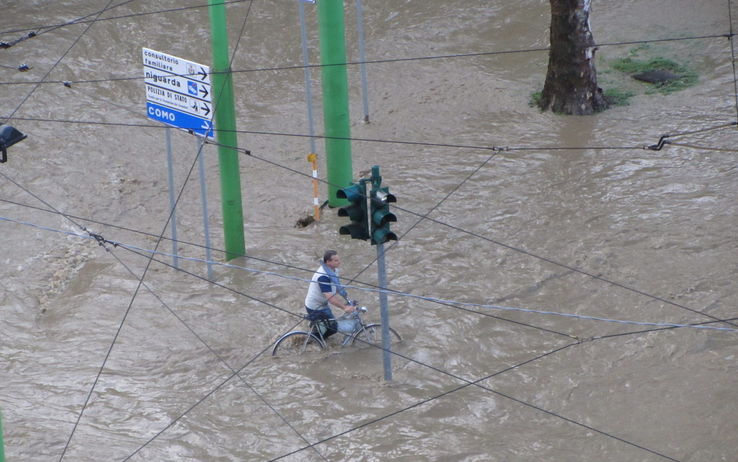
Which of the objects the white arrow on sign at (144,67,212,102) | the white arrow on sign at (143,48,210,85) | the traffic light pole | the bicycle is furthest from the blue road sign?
the traffic light pole

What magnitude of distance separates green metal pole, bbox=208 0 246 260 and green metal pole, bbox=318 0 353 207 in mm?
1685

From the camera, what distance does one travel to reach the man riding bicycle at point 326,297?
37.3 feet

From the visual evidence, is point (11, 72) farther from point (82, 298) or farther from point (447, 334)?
point (447, 334)

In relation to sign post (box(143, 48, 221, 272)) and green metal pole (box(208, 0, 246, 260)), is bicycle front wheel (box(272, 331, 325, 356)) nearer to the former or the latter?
sign post (box(143, 48, 221, 272))

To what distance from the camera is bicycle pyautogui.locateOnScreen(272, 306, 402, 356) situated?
37.8 feet

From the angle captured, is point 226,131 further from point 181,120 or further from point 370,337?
point 370,337

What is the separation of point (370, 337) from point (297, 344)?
864 mm

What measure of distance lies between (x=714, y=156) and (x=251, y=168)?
7.48m

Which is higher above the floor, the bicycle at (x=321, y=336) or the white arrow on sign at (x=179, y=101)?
the white arrow on sign at (x=179, y=101)

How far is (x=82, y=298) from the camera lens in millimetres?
13023

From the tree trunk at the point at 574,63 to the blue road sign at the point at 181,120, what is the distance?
22.8 ft

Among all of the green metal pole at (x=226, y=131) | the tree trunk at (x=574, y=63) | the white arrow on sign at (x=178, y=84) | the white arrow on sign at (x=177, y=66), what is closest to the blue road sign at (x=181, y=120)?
the white arrow on sign at (x=178, y=84)

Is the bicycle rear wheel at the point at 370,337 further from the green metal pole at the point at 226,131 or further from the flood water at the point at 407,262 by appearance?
the green metal pole at the point at 226,131

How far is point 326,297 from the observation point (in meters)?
11.4
